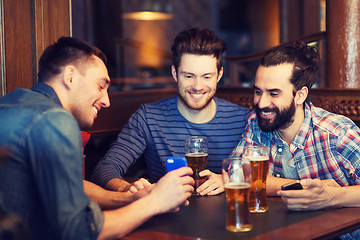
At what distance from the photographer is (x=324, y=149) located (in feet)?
7.45

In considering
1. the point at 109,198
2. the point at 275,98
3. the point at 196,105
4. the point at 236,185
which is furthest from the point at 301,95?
the point at 109,198

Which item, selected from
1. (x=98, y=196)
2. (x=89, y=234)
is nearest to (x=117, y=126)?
(x=98, y=196)

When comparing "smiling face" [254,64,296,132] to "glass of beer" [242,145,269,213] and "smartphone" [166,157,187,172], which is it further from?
"smartphone" [166,157,187,172]

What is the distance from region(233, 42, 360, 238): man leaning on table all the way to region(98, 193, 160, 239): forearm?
2.33ft

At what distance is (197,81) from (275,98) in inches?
20.5

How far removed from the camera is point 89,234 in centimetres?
142

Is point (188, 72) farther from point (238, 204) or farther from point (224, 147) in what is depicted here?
point (238, 204)

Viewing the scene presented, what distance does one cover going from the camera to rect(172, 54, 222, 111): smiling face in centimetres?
273

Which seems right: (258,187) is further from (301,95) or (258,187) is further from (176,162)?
(301,95)

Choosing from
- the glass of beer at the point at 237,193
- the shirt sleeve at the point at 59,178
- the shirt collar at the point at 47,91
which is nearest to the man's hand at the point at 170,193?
the glass of beer at the point at 237,193

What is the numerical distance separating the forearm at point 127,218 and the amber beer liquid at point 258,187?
0.41m

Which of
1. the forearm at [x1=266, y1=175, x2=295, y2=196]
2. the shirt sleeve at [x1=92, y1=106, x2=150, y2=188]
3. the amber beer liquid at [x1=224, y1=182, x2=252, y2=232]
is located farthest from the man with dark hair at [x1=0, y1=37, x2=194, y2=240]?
the shirt sleeve at [x1=92, y1=106, x2=150, y2=188]

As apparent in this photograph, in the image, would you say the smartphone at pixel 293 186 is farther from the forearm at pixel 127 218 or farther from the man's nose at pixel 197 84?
the man's nose at pixel 197 84

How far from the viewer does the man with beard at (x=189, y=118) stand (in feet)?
8.94
